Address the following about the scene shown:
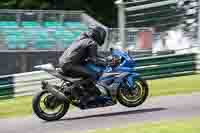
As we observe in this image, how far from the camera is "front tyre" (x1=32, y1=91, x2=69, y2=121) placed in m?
10.5

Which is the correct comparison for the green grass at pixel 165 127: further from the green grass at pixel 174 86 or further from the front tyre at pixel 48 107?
the green grass at pixel 174 86

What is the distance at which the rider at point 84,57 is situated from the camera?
34.8ft

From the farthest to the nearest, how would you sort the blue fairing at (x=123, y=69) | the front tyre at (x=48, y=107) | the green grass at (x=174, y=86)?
the green grass at (x=174, y=86) < the blue fairing at (x=123, y=69) < the front tyre at (x=48, y=107)

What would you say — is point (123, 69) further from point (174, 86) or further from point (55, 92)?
Result: point (174, 86)

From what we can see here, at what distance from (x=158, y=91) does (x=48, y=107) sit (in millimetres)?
3980

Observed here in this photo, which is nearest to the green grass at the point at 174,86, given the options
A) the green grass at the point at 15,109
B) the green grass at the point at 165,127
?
the green grass at the point at 15,109

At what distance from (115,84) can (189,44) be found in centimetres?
904

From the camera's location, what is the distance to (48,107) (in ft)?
34.8

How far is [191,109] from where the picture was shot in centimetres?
1057

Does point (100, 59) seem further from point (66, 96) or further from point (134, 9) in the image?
point (134, 9)

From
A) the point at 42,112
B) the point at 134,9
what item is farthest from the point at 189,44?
the point at 42,112

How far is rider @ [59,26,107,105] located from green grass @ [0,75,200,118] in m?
1.73

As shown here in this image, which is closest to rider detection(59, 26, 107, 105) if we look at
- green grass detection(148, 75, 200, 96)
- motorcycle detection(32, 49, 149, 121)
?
motorcycle detection(32, 49, 149, 121)

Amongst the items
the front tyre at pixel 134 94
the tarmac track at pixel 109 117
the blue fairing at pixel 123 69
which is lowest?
the tarmac track at pixel 109 117
